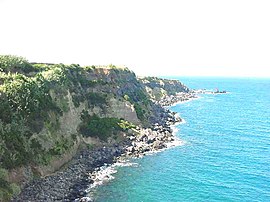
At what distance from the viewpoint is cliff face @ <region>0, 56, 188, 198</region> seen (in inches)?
2557

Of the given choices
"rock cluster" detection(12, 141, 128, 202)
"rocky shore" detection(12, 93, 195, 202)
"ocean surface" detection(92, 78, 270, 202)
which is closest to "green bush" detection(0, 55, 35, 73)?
"rocky shore" detection(12, 93, 195, 202)

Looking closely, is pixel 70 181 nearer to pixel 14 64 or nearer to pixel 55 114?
pixel 55 114

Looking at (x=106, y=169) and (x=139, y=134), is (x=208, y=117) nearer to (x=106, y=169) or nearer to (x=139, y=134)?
(x=139, y=134)

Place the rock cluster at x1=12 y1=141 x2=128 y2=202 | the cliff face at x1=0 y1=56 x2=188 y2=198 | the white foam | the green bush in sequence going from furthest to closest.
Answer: the green bush → the white foam → the cliff face at x1=0 y1=56 x2=188 y2=198 → the rock cluster at x1=12 y1=141 x2=128 y2=202

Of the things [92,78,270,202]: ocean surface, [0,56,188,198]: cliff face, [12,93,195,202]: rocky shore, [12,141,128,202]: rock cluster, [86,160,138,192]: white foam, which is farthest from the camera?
[86,160,138,192]: white foam

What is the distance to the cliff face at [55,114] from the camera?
64938mm

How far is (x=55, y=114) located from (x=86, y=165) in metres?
16.4

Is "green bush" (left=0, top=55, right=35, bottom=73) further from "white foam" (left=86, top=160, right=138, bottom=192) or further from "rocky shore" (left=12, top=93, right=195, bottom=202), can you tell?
"white foam" (left=86, top=160, right=138, bottom=192)

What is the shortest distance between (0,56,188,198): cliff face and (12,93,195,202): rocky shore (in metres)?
2.44

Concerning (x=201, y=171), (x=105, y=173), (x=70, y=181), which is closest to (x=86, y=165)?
(x=105, y=173)

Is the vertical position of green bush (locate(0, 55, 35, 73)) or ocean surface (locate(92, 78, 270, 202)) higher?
green bush (locate(0, 55, 35, 73))

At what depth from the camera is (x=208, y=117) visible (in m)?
147

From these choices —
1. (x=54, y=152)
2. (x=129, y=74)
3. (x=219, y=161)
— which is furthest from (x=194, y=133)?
(x=54, y=152)

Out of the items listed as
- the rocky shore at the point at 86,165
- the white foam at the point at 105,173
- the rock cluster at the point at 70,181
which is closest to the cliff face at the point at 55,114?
the rock cluster at the point at 70,181
